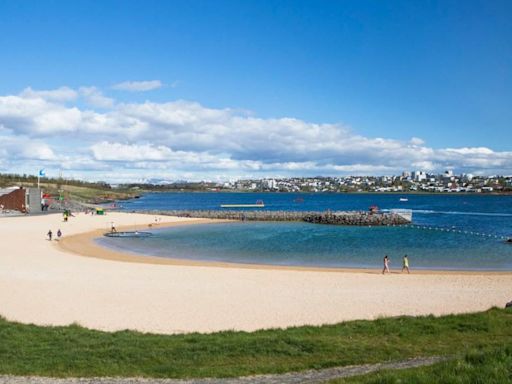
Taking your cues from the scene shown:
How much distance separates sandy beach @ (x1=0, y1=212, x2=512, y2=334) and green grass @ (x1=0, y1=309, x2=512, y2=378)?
368 cm

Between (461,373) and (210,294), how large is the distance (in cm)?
1737

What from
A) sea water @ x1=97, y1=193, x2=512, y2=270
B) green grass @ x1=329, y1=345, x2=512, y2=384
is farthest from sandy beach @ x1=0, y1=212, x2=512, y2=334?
green grass @ x1=329, y1=345, x2=512, y2=384

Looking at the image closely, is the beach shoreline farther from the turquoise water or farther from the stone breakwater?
the stone breakwater

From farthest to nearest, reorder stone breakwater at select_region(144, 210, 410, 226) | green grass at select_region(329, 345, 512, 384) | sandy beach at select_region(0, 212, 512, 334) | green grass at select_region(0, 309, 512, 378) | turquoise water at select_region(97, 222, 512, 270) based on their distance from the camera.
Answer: stone breakwater at select_region(144, 210, 410, 226), turquoise water at select_region(97, 222, 512, 270), sandy beach at select_region(0, 212, 512, 334), green grass at select_region(0, 309, 512, 378), green grass at select_region(329, 345, 512, 384)

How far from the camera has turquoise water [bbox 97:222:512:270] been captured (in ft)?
124

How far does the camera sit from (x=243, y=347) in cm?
1088

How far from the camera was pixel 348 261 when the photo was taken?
124ft

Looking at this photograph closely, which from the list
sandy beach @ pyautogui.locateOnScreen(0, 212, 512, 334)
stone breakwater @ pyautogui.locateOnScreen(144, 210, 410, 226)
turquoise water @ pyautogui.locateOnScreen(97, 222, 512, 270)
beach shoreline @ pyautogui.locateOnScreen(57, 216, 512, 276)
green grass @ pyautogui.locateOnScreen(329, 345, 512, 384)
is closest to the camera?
green grass @ pyautogui.locateOnScreen(329, 345, 512, 384)

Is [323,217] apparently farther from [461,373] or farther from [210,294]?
[461,373]

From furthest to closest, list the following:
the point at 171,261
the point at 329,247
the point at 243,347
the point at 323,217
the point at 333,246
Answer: the point at 323,217, the point at 333,246, the point at 329,247, the point at 171,261, the point at 243,347

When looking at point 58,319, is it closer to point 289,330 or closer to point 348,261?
point 289,330

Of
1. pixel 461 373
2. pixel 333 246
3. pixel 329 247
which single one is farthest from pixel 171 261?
pixel 461 373

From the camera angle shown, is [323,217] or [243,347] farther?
[323,217]

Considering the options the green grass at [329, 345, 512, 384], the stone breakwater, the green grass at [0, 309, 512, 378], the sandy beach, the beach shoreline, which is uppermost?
the green grass at [329, 345, 512, 384]
